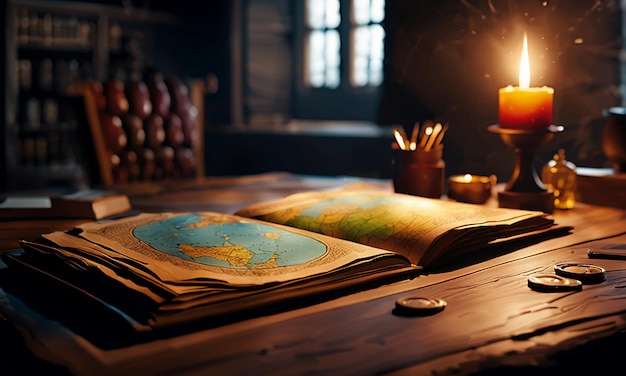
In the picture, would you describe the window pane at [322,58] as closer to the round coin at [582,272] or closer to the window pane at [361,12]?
the window pane at [361,12]

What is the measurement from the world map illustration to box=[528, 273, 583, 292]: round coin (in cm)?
25

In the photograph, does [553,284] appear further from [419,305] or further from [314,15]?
[314,15]

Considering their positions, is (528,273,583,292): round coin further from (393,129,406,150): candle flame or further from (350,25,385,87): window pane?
(350,25,385,87): window pane

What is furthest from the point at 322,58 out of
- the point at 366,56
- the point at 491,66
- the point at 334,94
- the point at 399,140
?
the point at 399,140

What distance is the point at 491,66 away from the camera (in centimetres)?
206

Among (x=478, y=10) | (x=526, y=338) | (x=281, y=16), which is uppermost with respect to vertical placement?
(x=281, y=16)

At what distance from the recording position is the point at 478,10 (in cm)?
195

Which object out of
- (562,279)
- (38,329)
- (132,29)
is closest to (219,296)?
(38,329)

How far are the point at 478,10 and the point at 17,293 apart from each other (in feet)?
4.60

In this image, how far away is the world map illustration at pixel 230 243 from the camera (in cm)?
93

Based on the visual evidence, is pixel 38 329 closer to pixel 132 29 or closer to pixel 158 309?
pixel 158 309

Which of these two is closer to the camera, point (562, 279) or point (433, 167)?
point (562, 279)

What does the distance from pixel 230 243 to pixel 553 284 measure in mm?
396

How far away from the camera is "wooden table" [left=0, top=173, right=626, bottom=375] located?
0.67 meters
